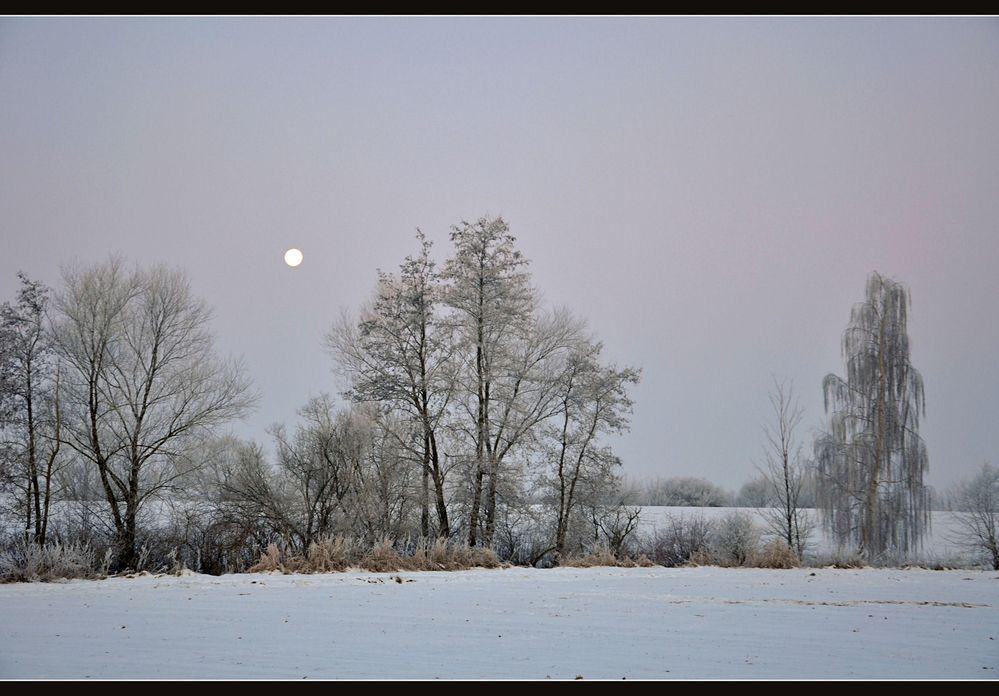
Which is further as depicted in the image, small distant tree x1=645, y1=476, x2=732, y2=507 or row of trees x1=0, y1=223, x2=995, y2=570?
small distant tree x1=645, y1=476, x2=732, y2=507

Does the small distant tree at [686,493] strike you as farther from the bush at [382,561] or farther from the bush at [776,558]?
the bush at [382,561]

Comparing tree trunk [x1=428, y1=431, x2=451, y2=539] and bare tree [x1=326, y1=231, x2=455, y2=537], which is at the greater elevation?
bare tree [x1=326, y1=231, x2=455, y2=537]

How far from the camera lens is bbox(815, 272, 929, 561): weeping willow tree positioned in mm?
25328

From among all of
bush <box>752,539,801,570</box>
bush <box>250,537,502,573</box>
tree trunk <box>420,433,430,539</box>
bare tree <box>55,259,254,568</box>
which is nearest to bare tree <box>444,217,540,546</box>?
tree trunk <box>420,433,430,539</box>

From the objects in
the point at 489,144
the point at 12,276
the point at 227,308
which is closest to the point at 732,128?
the point at 489,144

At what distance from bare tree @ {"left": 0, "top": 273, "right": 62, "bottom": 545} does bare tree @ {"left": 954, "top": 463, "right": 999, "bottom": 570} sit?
87.8ft

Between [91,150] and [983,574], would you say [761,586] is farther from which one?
[91,150]

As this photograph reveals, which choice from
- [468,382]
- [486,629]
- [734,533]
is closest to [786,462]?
[734,533]

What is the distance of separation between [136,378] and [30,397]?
→ 2735mm

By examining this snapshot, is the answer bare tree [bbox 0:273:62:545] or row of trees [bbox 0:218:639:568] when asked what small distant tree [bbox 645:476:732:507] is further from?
bare tree [bbox 0:273:62:545]

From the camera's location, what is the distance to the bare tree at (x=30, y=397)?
21688 millimetres

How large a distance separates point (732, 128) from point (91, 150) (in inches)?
620

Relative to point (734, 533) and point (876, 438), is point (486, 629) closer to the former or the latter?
point (734, 533)

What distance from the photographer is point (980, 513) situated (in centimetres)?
2530
